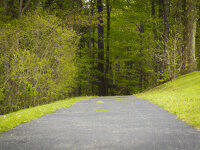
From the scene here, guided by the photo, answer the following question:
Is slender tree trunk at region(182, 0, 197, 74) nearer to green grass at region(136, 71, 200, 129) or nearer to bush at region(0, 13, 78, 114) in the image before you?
green grass at region(136, 71, 200, 129)

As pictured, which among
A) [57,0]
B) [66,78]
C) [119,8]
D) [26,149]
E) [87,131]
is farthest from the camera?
[119,8]

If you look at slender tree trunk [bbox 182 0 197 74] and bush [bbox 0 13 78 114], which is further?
slender tree trunk [bbox 182 0 197 74]

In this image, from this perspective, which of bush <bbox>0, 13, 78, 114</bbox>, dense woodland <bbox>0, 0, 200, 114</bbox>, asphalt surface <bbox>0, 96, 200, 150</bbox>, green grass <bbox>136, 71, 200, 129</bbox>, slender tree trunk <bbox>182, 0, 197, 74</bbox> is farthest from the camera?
slender tree trunk <bbox>182, 0, 197, 74</bbox>

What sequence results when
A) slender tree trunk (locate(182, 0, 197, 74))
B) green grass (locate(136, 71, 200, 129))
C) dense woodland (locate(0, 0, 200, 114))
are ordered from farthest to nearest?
slender tree trunk (locate(182, 0, 197, 74)) → dense woodland (locate(0, 0, 200, 114)) → green grass (locate(136, 71, 200, 129))

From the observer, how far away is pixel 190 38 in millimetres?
24609

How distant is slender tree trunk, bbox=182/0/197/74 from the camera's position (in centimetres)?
2427

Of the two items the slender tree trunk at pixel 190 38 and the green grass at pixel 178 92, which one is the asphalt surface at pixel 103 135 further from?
the slender tree trunk at pixel 190 38

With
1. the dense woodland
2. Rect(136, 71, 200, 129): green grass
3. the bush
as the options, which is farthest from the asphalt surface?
the dense woodland

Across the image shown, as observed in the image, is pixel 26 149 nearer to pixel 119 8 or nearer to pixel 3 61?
pixel 3 61

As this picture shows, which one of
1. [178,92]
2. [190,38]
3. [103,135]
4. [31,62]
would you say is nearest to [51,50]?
[31,62]

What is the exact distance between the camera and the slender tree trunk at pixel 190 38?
24266 mm


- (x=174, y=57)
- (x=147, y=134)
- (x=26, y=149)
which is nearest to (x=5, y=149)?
(x=26, y=149)

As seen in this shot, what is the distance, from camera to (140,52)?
31969 mm

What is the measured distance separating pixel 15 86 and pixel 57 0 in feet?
54.4
